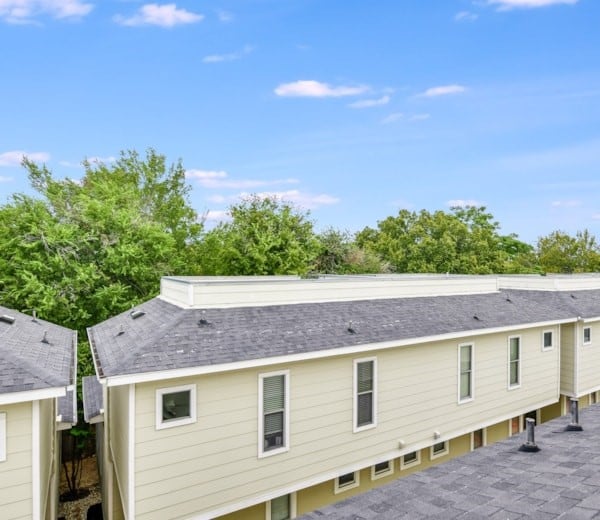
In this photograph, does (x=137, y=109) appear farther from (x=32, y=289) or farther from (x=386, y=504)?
(x=386, y=504)

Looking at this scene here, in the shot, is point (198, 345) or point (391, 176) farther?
point (391, 176)

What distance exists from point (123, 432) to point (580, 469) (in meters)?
7.34

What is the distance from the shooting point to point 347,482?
11000mm

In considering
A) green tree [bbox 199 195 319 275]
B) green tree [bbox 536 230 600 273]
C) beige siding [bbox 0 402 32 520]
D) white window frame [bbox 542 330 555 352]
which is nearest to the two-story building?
white window frame [bbox 542 330 555 352]

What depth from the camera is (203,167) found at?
107 feet

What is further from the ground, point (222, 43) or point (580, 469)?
point (222, 43)

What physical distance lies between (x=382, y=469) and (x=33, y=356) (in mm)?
8676

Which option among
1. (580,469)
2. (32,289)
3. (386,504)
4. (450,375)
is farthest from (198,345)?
(32,289)

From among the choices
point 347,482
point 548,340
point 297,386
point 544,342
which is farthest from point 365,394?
point 548,340

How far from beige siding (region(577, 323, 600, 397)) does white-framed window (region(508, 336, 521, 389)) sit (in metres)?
3.61

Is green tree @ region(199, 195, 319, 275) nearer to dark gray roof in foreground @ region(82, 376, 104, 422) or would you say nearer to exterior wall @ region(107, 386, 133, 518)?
dark gray roof in foreground @ region(82, 376, 104, 422)

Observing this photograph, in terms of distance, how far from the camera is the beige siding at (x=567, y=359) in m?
16.0

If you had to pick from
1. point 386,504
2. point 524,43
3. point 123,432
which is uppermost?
point 524,43

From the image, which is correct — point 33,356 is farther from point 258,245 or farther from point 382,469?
point 258,245
